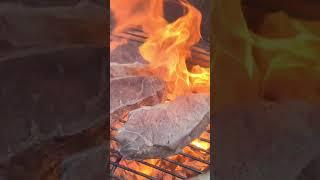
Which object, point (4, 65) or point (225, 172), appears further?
point (225, 172)

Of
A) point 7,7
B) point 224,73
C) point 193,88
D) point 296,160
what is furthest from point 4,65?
point 193,88

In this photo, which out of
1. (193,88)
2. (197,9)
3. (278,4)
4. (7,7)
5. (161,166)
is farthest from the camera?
(197,9)

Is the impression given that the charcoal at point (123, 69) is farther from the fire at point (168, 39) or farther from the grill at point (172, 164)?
the grill at point (172, 164)

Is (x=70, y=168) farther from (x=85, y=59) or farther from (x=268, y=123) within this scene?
(x=268, y=123)

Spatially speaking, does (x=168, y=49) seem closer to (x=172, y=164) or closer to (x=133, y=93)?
(x=133, y=93)

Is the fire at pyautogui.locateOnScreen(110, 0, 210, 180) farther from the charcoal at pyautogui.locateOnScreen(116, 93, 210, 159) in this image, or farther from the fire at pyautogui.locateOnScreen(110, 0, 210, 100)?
the charcoal at pyautogui.locateOnScreen(116, 93, 210, 159)

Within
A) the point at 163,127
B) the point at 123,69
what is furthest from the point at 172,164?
the point at 123,69

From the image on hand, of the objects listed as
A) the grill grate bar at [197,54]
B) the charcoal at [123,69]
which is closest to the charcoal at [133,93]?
the charcoal at [123,69]
